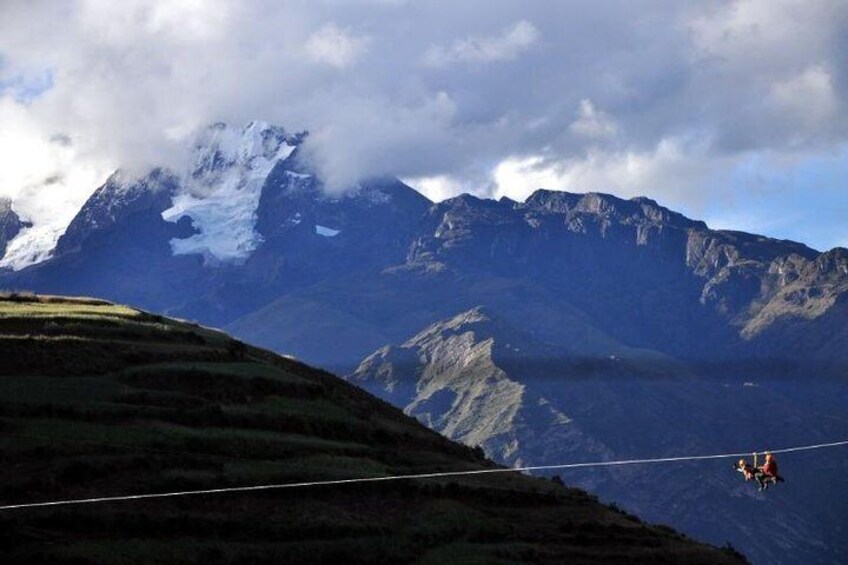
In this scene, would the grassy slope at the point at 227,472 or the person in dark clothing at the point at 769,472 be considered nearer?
the person in dark clothing at the point at 769,472

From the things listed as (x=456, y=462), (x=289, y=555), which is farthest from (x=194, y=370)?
(x=289, y=555)

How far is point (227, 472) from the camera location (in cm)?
8100

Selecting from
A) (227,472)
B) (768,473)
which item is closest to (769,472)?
(768,473)

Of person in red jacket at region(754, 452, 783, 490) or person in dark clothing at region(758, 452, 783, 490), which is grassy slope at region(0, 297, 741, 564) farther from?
person in dark clothing at region(758, 452, 783, 490)

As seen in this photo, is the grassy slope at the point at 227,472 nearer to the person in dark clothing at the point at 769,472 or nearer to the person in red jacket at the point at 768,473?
the person in red jacket at the point at 768,473

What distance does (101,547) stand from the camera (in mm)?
68062

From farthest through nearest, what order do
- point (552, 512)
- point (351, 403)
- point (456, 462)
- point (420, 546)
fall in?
1. point (351, 403)
2. point (456, 462)
3. point (552, 512)
4. point (420, 546)

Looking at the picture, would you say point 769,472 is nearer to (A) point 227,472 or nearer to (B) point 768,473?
(B) point 768,473

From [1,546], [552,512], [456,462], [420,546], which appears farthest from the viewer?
[456,462]

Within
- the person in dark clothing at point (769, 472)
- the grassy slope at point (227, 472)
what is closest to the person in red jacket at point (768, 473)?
the person in dark clothing at point (769, 472)

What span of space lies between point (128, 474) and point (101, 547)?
1103 centimetres

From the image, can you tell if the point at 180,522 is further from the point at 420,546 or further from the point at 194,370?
the point at 194,370

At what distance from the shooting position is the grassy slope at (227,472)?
7231cm

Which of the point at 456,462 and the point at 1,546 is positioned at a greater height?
the point at 456,462
